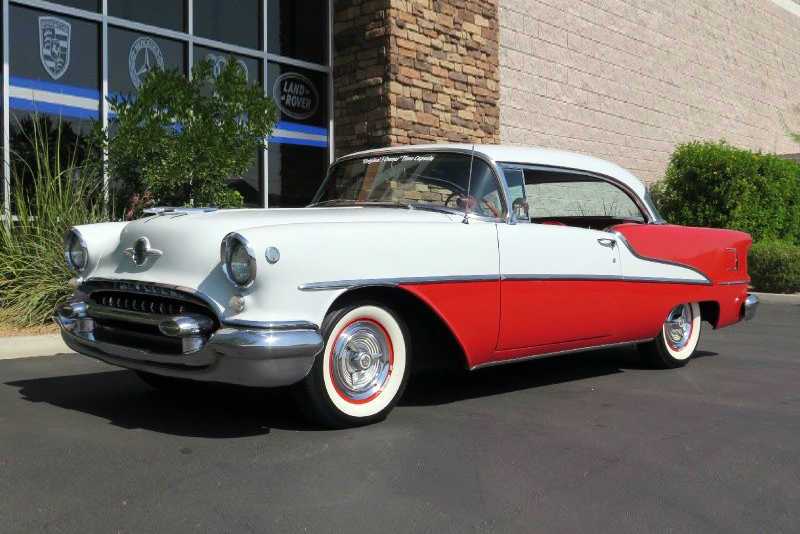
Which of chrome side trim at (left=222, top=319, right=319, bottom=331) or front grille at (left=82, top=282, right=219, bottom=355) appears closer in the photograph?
chrome side trim at (left=222, top=319, right=319, bottom=331)

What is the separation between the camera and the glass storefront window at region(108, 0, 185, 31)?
10.1 m

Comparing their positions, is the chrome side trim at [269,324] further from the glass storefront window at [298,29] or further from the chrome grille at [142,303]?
the glass storefront window at [298,29]

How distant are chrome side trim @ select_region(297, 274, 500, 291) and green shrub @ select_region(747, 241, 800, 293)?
9.75 meters

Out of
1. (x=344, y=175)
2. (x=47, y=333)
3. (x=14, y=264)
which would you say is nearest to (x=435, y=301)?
(x=344, y=175)

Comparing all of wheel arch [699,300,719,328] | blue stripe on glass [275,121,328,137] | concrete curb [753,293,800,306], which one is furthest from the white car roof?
concrete curb [753,293,800,306]

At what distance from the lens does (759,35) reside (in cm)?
2134

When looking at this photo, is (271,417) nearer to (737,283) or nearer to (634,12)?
(737,283)

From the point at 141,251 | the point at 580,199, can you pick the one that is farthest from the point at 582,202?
the point at 141,251

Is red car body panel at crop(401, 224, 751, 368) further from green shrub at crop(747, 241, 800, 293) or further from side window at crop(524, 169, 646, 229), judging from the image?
green shrub at crop(747, 241, 800, 293)

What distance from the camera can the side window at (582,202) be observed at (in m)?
6.04

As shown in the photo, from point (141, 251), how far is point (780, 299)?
1052 centimetres

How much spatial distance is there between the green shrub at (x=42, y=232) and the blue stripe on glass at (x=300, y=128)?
10.9 feet

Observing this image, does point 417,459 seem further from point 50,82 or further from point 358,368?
point 50,82

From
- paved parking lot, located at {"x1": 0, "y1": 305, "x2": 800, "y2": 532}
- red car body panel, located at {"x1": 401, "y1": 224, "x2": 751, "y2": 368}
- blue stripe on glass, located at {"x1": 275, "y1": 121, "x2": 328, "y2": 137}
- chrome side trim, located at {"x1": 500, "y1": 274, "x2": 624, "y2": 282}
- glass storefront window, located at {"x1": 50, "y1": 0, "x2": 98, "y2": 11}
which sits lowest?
paved parking lot, located at {"x1": 0, "y1": 305, "x2": 800, "y2": 532}
